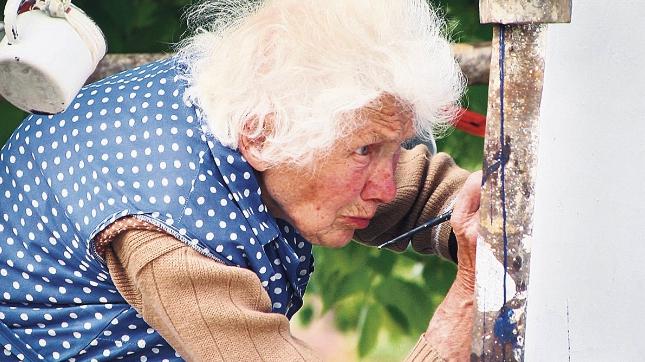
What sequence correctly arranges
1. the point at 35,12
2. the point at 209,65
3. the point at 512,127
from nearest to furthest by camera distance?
1. the point at 512,127
2. the point at 35,12
3. the point at 209,65

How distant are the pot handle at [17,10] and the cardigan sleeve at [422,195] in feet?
3.04

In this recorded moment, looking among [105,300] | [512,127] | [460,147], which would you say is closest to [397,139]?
[512,127]

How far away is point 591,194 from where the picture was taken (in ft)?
7.66

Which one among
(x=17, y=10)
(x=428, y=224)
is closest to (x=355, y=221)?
(x=428, y=224)

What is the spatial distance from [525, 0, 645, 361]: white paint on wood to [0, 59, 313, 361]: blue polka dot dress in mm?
549

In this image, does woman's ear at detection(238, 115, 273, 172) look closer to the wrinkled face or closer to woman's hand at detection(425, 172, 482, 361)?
the wrinkled face

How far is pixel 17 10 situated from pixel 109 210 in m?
0.41

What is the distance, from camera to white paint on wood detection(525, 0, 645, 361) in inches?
89.5

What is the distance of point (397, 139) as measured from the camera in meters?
2.36

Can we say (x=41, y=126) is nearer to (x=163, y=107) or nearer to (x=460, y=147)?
(x=163, y=107)

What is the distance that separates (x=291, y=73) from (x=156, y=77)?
36 centimetres

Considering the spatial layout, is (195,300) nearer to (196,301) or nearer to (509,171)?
(196,301)

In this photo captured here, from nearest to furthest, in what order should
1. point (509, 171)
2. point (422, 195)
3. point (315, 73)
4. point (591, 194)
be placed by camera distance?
point (509, 171) → point (315, 73) → point (591, 194) → point (422, 195)

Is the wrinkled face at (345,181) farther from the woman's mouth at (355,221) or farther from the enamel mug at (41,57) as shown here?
the enamel mug at (41,57)
